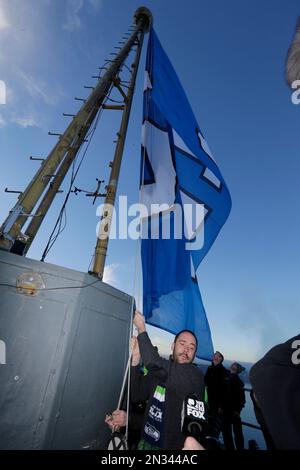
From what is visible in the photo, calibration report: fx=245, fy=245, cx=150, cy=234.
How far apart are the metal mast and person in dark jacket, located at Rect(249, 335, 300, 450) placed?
13.3ft

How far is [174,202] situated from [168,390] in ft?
10.6

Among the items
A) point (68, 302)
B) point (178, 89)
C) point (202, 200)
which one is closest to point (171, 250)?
point (202, 200)

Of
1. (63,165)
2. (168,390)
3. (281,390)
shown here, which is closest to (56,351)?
(168,390)

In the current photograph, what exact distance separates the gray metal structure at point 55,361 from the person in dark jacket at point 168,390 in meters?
0.79

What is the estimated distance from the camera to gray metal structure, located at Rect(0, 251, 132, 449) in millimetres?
2884

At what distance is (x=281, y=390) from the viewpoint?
2.37ft

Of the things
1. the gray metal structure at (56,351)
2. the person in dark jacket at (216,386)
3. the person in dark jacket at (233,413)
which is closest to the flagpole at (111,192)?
the gray metal structure at (56,351)

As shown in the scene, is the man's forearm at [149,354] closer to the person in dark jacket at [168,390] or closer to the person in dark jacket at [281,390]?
the person in dark jacket at [168,390]

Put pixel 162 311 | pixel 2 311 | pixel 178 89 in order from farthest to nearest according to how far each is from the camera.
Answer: pixel 178 89 < pixel 162 311 < pixel 2 311

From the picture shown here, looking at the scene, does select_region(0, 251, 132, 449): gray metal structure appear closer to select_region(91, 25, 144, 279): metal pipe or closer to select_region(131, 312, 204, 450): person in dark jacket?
select_region(131, 312, 204, 450): person in dark jacket

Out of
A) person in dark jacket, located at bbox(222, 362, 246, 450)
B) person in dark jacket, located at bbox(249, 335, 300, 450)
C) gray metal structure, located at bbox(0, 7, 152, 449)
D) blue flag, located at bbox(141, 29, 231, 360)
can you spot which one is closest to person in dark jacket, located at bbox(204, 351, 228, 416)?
person in dark jacket, located at bbox(222, 362, 246, 450)

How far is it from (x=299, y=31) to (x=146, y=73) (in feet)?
14.2

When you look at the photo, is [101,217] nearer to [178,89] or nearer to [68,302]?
[68,302]
